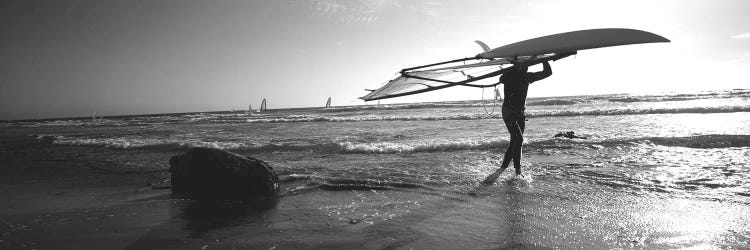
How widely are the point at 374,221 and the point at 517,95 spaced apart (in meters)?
3.54

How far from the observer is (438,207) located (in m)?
4.29

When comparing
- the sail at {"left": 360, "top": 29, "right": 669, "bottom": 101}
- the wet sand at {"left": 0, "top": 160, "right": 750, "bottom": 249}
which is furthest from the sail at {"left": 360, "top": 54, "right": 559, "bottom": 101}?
the wet sand at {"left": 0, "top": 160, "right": 750, "bottom": 249}

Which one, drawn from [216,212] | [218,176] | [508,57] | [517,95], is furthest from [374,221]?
[517,95]

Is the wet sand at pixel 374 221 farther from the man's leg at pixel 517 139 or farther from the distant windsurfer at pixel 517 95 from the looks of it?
the distant windsurfer at pixel 517 95

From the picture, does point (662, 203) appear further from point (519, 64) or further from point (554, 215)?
point (519, 64)

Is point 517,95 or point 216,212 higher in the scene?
point 517,95

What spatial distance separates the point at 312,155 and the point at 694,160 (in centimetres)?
773

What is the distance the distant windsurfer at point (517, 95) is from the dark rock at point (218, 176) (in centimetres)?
392

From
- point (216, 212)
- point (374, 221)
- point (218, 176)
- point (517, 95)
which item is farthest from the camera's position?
point (517, 95)

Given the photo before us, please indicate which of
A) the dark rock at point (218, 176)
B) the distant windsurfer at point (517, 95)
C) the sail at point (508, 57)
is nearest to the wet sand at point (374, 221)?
the dark rock at point (218, 176)

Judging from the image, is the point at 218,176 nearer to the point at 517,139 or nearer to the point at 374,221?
the point at 374,221

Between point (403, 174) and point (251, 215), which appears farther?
point (403, 174)

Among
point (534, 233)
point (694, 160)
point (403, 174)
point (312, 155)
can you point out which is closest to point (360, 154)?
point (312, 155)

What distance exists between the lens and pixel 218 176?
16.1 feet
